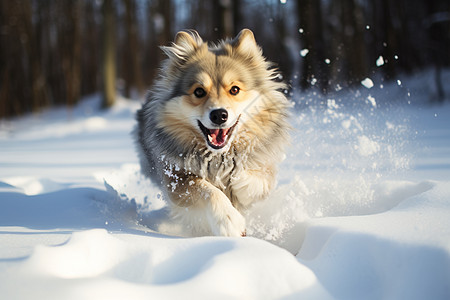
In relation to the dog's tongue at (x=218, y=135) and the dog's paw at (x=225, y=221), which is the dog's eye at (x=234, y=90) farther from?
the dog's paw at (x=225, y=221)

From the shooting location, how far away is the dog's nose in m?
2.55

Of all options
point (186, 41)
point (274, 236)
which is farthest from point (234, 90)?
point (274, 236)

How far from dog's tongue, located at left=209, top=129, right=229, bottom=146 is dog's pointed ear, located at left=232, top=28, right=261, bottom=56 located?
77cm

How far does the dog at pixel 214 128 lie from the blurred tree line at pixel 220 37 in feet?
14.9

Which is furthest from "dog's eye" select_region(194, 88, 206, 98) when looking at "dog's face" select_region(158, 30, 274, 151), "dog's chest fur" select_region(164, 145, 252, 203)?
"dog's chest fur" select_region(164, 145, 252, 203)

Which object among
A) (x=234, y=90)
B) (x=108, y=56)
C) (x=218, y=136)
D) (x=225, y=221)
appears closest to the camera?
(x=225, y=221)

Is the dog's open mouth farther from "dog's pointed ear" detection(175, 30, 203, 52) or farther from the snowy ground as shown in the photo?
"dog's pointed ear" detection(175, 30, 203, 52)

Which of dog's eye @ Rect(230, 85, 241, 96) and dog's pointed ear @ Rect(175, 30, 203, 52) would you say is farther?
dog's pointed ear @ Rect(175, 30, 203, 52)

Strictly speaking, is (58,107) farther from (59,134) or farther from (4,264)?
(4,264)

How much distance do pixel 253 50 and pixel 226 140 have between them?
0.89m

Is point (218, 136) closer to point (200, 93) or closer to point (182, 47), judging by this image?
point (200, 93)

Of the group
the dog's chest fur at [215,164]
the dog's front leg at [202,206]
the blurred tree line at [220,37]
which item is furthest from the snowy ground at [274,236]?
the blurred tree line at [220,37]

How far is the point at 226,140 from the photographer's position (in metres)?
2.71

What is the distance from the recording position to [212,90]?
108 inches
